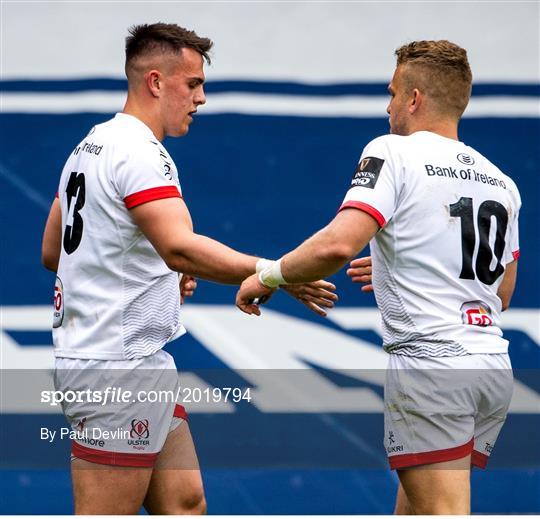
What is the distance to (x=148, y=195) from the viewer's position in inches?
145

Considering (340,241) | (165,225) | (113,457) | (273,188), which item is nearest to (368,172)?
(340,241)

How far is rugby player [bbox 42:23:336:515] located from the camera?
3701 millimetres

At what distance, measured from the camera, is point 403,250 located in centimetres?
365

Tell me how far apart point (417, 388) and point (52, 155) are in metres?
2.44

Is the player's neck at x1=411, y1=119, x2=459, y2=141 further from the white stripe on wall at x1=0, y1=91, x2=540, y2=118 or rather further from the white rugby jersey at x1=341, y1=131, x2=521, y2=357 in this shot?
the white stripe on wall at x1=0, y1=91, x2=540, y2=118

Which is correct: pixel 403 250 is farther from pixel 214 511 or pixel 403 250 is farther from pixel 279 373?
pixel 214 511

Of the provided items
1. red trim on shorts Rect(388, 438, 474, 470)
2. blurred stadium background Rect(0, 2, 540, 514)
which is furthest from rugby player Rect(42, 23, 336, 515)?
blurred stadium background Rect(0, 2, 540, 514)

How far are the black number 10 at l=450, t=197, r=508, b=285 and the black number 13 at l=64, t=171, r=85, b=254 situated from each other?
1.12 metres

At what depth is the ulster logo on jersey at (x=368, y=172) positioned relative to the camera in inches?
140

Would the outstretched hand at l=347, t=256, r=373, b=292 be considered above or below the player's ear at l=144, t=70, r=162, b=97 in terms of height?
below

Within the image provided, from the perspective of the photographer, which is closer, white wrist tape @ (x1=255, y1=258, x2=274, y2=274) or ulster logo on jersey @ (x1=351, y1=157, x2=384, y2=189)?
ulster logo on jersey @ (x1=351, y1=157, x2=384, y2=189)

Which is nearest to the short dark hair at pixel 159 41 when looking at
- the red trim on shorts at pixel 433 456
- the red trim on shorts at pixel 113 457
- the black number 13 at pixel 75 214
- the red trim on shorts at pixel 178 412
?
the black number 13 at pixel 75 214

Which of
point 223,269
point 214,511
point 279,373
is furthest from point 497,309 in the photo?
point 214,511

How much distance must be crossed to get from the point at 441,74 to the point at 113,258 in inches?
44.9
